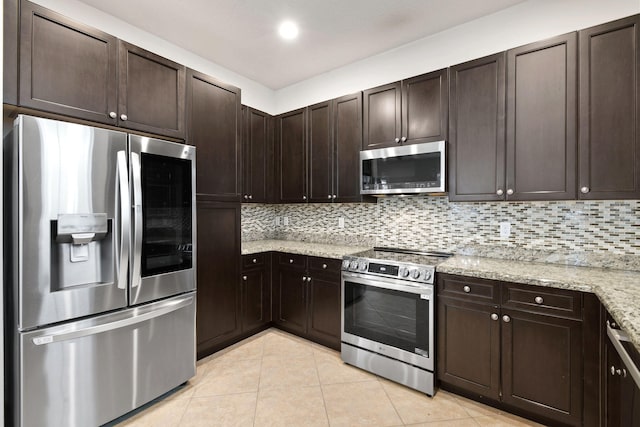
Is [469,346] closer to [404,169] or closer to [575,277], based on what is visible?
[575,277]

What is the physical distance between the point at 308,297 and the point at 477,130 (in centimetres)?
214

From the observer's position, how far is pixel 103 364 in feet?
5.98

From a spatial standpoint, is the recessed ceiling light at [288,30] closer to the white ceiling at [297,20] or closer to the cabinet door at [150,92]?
the white ceiling at [297,20]

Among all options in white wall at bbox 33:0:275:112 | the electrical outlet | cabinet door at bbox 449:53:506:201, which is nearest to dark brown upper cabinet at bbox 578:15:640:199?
cabinet door at bbox 449:53:506:201

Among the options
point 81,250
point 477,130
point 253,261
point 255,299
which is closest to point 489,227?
point 477,130

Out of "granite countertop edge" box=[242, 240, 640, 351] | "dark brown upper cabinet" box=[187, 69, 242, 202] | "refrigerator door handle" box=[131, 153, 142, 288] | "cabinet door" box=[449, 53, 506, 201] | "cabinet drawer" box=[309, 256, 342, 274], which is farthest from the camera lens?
"cabinet drawer" box=[309, 256, 342, 274]

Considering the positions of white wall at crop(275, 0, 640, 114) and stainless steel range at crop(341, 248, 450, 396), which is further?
stainless steel range at crop(341, 248, 450, 396)

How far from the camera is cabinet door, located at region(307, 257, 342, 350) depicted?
9.34ft

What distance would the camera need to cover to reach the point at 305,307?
309 cm

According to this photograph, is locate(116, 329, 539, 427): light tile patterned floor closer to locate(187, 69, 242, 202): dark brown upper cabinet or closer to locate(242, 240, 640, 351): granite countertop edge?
locate(242, 240, 640, 351): granite countertop edge

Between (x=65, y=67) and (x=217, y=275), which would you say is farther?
(x=217, y=275)

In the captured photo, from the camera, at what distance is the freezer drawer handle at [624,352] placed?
3.71ft

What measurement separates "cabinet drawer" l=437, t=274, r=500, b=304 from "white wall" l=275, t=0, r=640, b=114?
73.5 inches

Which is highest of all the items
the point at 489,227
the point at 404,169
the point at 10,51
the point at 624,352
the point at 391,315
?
the point at 10,51
